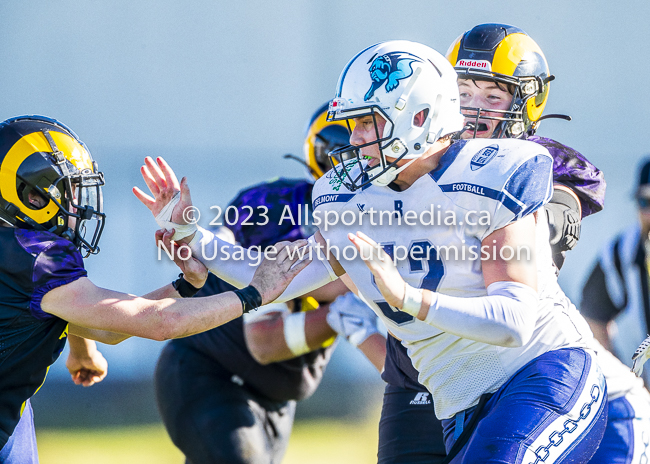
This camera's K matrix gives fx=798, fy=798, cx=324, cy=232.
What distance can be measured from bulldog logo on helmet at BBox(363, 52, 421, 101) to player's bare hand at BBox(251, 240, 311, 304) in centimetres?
54

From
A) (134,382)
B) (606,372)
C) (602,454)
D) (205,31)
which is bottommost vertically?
(134,382)

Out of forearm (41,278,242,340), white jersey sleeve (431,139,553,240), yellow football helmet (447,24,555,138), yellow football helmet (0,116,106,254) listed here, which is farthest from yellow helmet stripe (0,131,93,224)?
yellow football helmet (447,24,555,138)

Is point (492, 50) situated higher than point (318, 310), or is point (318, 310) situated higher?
point (492, 50)

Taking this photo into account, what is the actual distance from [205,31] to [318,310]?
542 cm

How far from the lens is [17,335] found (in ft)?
8.22

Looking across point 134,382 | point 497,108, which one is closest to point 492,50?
point 497,108

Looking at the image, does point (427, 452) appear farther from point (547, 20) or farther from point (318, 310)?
point (547, 20)

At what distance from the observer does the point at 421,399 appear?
10.0 feet

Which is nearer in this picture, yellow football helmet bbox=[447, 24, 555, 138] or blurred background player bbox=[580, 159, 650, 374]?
yellow football helmet bbox=[447, 24, 555, 138]

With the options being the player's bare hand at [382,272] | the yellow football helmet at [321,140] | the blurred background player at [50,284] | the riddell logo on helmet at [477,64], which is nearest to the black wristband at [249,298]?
the blurred background player at [50,284]

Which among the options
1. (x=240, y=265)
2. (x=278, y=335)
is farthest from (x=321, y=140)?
(x=240, y=265)

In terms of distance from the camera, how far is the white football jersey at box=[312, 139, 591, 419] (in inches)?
91.3

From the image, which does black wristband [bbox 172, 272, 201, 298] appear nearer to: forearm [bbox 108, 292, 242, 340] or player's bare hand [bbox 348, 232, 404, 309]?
forearm [bbox 108, 292, 242, 340]

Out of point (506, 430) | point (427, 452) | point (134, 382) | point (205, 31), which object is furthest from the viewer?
point (205, 31)
